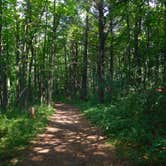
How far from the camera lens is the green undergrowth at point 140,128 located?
761 centimetres

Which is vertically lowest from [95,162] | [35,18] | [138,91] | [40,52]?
[95,162]

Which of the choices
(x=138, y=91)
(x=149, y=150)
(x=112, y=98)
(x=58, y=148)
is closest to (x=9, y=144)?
(x=58, y=148)

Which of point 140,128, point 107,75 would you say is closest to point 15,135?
point 140,128

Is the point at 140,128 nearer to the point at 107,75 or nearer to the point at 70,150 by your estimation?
the point at 70,150

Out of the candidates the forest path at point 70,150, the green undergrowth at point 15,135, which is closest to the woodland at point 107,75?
the green undergrowth at point 15,135

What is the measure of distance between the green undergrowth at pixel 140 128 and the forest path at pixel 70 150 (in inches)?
19.3

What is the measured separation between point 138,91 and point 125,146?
5709 mm

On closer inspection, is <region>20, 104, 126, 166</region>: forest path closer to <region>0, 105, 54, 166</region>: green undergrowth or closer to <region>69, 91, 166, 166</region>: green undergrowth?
<region>0, 105, 54, 166</region>: green undergrowth

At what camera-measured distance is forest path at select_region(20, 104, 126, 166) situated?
25.0ft

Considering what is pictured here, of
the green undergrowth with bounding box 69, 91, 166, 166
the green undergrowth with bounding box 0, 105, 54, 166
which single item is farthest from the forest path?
the green undergrowth with bounding box 69, 91, 166, 166

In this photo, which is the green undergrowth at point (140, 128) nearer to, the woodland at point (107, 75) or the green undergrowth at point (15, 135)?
the woodland at point (107, 75)

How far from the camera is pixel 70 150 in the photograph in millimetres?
8742

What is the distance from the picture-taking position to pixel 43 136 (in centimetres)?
1062

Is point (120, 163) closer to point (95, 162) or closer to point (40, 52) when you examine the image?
point (95, 162)
